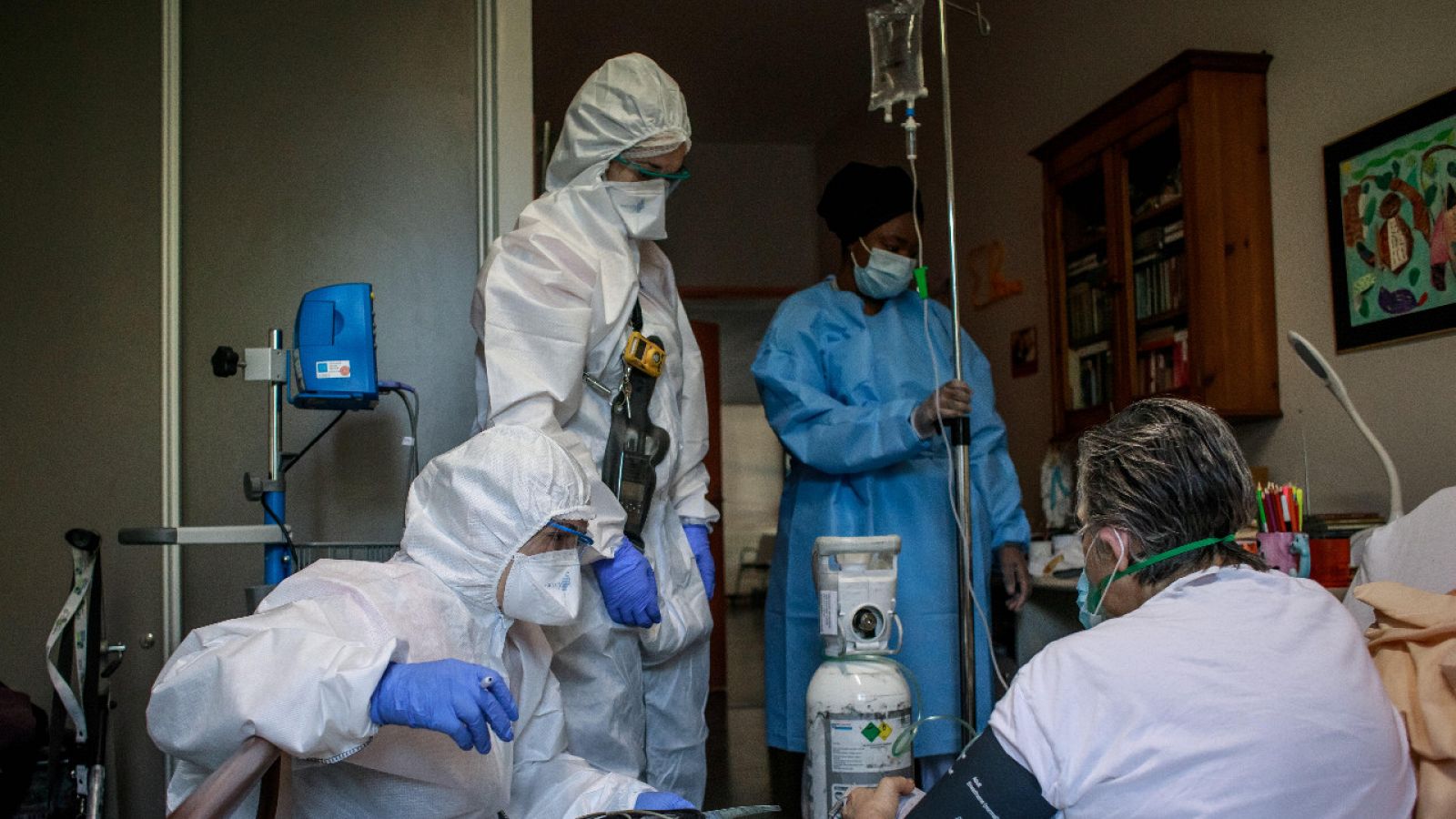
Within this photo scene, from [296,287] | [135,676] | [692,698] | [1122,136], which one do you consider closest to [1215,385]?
[1122,136]

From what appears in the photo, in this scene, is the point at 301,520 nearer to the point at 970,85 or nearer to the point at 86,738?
the point at 86,738

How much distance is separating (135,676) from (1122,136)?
10.2ft

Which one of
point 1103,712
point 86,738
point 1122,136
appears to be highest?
point 1122,136

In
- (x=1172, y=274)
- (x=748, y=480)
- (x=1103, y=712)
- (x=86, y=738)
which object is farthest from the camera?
(x=748, y=480)

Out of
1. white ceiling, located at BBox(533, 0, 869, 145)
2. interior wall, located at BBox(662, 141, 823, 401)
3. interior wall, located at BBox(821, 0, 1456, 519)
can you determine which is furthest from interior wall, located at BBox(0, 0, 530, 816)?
interior wall, located at BBox(662, 141, 823, 401)

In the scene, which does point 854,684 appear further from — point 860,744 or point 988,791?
point 988,791

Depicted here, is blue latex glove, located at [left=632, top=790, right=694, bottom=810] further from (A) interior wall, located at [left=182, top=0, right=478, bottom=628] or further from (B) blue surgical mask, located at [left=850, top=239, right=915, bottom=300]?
(B) blue surgical mask, located at [left=850, top=239, right=915, bottom=300]

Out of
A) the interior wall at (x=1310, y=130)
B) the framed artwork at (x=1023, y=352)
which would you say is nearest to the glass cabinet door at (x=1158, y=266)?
the interior wall at (x=1310, y=130)

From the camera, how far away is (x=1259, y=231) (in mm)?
3246

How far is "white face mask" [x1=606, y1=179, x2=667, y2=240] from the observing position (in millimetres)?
2127

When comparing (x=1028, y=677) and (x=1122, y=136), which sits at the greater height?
(x=1122, y=136)

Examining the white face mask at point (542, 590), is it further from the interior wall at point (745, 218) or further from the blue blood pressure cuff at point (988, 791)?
the interior wall at point (745, 218)

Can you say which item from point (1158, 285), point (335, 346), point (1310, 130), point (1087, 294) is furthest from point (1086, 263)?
point (335, 346)

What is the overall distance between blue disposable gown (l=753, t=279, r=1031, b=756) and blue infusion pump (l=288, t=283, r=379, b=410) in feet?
3.06
